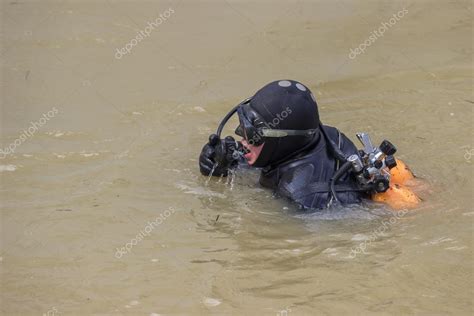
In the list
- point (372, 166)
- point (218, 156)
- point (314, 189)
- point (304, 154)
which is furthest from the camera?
point (218, 156)

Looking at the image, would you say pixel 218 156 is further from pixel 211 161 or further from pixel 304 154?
pixel 304 154

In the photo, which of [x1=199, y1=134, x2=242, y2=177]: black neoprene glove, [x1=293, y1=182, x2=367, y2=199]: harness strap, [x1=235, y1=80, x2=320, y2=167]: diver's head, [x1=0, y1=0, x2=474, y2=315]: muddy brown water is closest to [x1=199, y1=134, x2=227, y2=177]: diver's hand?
[x1=199, y1=134, x2=242, y2=177]: black neoprene glove

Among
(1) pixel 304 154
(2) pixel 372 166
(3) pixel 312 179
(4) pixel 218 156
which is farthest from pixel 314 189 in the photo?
(4) pixel 218 156

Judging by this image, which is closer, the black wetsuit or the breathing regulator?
the breathing regulator

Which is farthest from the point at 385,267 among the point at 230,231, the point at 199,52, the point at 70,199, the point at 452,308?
the point at 199,52

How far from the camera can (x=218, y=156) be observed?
202 inches

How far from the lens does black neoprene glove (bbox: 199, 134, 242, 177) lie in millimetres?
5109

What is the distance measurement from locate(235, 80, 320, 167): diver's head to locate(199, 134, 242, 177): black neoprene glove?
1.14ft

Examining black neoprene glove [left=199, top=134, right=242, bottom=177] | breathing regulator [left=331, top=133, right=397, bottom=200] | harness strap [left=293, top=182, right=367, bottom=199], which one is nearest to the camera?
breathing regulator [left=331, top=133, right=397, bottom=200]

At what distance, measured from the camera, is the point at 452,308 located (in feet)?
12.1

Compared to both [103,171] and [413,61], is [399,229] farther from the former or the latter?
[413,61]

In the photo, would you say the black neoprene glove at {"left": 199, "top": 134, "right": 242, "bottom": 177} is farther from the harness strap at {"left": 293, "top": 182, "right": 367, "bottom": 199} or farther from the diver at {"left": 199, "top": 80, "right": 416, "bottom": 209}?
the harness strap at {"left": 293, "top": 182, "right": 367, "bottom": 199}

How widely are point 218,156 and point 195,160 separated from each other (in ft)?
1.92

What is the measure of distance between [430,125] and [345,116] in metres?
0.71
